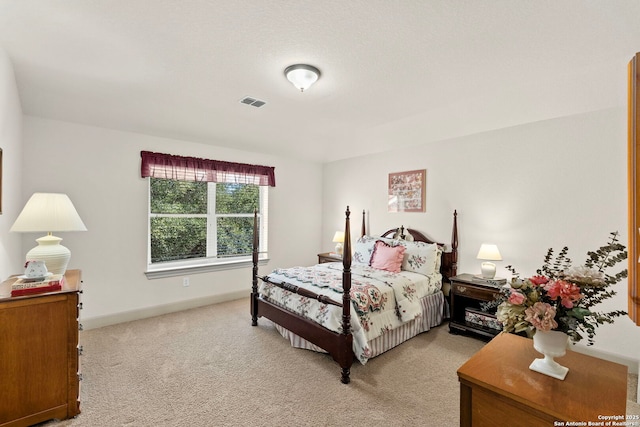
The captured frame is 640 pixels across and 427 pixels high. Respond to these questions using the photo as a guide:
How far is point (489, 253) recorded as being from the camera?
3.25m

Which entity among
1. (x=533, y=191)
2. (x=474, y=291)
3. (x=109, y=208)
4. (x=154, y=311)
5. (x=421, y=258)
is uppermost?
(x=533, y=191)

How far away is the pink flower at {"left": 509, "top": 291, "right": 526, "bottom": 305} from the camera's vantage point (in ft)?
4.41

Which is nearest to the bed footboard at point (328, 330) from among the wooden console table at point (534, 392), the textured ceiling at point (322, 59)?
the wooden console table at point (534, 392)

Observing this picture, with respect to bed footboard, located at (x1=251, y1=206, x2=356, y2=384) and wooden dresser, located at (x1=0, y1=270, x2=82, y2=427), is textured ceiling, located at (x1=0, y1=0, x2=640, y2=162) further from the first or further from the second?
wooden dresser, located at (x1=0, y1=270, x2=82, y2=427)

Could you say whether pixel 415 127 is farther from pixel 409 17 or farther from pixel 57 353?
pixel 57 353

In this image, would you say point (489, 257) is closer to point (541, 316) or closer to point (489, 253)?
point (489, 253)

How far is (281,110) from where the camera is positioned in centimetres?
361

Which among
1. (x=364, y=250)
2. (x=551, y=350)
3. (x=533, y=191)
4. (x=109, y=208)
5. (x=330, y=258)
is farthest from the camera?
(x=330, y=258)

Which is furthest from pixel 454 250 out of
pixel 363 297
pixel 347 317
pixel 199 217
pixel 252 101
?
pixel 199 217

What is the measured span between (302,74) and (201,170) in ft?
7.77

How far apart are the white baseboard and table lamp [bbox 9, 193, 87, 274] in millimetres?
1441

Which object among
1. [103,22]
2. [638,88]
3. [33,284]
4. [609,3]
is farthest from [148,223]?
[609,3]

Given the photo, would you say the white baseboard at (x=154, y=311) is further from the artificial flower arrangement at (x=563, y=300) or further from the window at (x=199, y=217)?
the artificial flower arrangement at (x=563, y=300)

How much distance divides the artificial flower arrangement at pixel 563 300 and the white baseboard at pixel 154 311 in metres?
3.92
